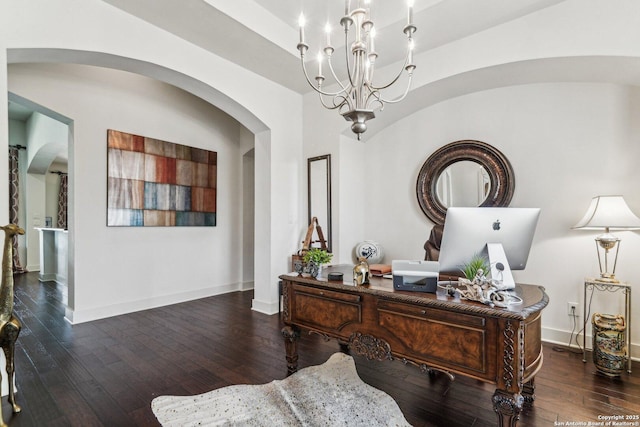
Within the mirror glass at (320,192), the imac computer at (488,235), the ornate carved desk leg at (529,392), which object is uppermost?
the mirror glass at (320,192)

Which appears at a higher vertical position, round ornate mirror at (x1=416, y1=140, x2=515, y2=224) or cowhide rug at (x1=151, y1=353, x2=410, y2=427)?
round ornate mirror at (x1=416, y1=140, x2=515, y2=224)

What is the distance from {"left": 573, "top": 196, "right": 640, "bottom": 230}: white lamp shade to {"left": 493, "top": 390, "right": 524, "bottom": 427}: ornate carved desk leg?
193cm

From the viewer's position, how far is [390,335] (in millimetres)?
1924

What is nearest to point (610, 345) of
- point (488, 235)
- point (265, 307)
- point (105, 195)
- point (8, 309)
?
point (488, 235)

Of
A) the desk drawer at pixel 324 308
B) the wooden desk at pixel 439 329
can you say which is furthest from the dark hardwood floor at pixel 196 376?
the desk drawer at pixel 324 308

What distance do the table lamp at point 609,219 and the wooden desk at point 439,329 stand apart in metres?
1.16

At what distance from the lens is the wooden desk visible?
1518 mm

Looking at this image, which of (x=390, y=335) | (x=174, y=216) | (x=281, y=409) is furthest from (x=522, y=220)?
(x=174, y=216)

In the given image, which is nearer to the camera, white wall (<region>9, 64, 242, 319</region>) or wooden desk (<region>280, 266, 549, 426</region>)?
wooden desk (<region>280, 266, 549, 426</region>)

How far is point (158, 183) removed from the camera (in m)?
4.65

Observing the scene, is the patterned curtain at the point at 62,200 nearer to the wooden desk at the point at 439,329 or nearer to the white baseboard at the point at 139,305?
the white baseboard at the point at 139,305

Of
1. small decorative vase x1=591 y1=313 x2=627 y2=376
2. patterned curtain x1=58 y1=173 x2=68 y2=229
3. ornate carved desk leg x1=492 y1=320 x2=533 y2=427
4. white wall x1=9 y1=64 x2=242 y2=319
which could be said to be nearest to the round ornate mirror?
small decorative vase x1=591 y1=313 x2=627 y2=376

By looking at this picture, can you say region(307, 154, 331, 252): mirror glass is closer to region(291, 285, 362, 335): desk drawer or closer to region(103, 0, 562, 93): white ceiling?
region(103, 0, 562, 93): white ceiling

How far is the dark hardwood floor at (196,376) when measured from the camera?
2.01m
